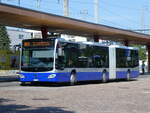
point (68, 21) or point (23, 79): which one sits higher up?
point (68, 21)

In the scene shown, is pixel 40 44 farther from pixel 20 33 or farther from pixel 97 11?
pixel 20 33

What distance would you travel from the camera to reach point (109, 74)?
106 feet

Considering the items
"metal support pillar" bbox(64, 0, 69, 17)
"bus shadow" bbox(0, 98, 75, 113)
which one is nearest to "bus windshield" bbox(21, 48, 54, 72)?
"bus shadow" bbox(0, 98, 75, 113)

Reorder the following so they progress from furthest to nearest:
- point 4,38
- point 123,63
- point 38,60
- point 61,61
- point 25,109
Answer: point 4,38 → point 123,63 → point 61,61 → point 38,60 → point 25,109

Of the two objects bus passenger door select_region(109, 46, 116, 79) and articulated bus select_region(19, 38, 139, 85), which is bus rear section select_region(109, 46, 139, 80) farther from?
articulated bus select_region(19, 38, 139, 85)

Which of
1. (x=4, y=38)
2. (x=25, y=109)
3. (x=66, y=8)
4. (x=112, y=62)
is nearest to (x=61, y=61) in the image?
(x=112, y=62)

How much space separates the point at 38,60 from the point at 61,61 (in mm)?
1341

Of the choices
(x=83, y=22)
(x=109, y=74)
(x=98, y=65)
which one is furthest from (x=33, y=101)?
(x=83, y=22)

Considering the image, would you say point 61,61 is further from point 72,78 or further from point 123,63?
point 123,63

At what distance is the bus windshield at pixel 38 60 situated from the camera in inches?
974

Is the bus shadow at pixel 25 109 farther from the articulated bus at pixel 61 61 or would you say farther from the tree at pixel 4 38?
the tree at pixel 4 38

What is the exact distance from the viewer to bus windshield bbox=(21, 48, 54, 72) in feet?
81.2

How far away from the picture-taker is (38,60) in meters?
24.9

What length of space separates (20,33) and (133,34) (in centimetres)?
5836
